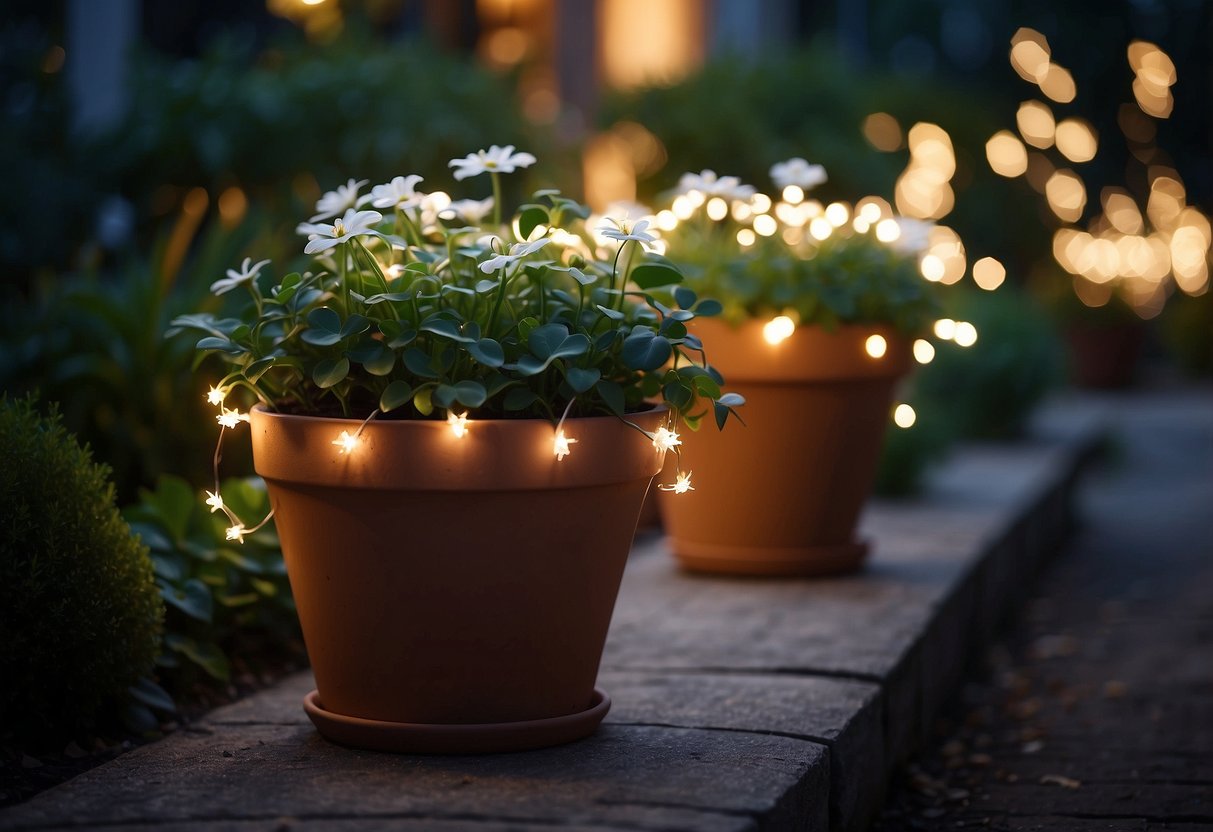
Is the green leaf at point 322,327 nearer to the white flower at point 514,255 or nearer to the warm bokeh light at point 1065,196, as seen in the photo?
the white flower at point 514,255

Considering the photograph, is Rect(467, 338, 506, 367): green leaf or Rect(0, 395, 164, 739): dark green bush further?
Rect(0, 395, 164, 739): dark green bush

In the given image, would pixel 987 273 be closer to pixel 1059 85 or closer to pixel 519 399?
pixel 1059 85

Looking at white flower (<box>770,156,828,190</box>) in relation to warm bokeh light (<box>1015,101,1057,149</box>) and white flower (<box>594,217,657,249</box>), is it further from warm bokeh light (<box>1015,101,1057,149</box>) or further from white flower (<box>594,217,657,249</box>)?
warm bokeh light (<box>1015,101,1057,149</box>)

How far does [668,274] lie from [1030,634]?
2.26 m

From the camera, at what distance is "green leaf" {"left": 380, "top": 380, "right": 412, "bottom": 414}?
1.73m

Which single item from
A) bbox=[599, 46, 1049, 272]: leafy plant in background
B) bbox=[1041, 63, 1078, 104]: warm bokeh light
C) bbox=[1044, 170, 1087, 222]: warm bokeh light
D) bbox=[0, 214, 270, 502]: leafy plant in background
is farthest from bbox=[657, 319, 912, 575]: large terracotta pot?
bbox=[1041, 63, 1078, 104]: warm bokeh light

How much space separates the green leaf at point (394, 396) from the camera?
1.73 meters

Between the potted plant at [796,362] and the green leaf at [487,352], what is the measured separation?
1132mm

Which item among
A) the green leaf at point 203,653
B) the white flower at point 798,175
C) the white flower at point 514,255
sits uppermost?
the white flower at point 798,175

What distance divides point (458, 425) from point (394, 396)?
0.32 feet

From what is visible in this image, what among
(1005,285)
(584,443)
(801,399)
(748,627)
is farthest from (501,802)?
(1005,285)

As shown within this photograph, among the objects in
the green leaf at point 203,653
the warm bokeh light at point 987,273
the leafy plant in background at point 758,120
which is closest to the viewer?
the green leaf at point 203,653

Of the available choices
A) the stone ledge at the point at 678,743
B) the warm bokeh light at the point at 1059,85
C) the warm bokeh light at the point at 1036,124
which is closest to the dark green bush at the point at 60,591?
the stone ledge at the point at 678,743

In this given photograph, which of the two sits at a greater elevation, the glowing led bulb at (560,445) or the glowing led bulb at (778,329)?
the glowing led bulb at (778,329)
